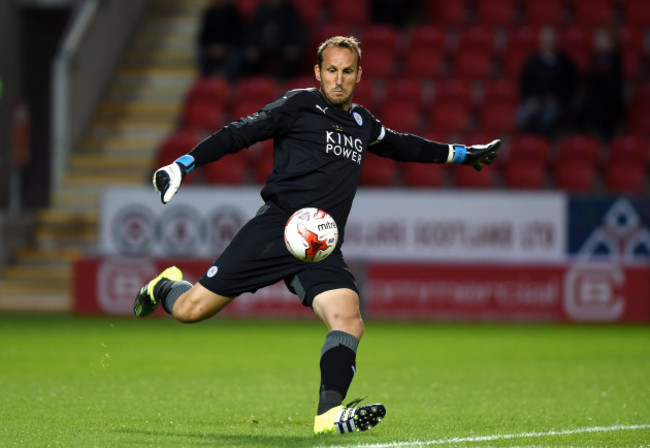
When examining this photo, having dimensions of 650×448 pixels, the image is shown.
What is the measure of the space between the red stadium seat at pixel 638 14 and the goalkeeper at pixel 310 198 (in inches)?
531

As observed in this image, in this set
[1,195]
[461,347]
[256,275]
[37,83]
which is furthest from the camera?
[37,83]

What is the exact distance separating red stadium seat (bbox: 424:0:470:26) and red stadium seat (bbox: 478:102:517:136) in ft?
7.22

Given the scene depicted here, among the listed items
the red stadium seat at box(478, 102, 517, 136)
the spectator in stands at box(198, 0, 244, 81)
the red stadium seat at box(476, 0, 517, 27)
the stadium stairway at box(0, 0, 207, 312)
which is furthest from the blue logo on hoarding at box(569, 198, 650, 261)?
the stadium stairway at box(0, 0, 207, 312)

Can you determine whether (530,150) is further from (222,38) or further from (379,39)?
(222,38)

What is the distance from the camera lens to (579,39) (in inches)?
716

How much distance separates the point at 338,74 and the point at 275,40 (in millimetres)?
11390

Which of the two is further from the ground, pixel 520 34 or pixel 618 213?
pixel 520 34

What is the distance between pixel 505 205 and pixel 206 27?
5.49 metres

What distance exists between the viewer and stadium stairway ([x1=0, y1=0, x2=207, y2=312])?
1661cm

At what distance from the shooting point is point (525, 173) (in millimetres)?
16578

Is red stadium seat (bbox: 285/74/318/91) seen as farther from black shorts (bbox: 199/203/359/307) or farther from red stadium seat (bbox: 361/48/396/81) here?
black shorts (bbox: 199/203/359/307)

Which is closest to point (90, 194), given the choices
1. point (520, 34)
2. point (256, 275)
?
point (520, 34)

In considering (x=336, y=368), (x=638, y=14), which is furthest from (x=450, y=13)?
(x=336, y=368)

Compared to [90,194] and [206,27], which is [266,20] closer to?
[206,27]
